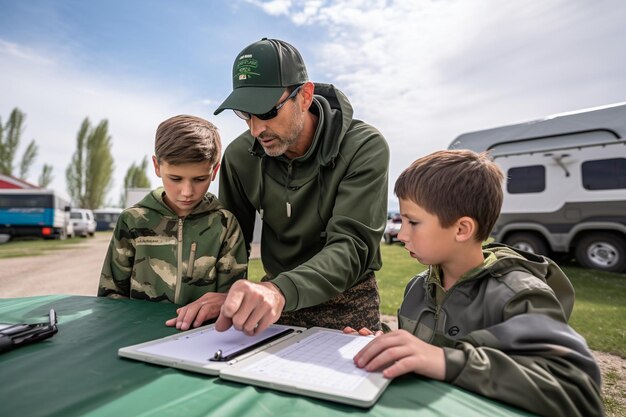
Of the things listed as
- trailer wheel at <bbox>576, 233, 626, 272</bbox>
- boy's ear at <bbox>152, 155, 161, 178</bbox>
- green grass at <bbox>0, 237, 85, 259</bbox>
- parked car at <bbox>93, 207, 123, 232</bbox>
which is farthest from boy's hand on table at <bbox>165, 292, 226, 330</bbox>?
parked car at <bbox>93, 207, 123, 232</bbox>

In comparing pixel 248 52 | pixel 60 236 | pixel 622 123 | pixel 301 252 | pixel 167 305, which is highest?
pixel 622 123

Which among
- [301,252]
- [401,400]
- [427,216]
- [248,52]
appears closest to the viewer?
[401,400]

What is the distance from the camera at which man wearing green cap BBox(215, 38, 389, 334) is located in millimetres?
1691

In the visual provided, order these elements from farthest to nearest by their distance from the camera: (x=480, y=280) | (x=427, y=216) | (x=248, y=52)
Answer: (x=248, y=52) → (x=427, y=216) → (x=480, y=280)

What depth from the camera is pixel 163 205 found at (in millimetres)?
1972

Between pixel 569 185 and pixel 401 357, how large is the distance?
923cm

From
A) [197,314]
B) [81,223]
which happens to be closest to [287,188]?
[197,314]

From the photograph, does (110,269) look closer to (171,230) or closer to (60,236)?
(171,230)

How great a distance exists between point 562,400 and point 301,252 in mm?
1343

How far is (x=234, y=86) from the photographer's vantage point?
73.0 inches

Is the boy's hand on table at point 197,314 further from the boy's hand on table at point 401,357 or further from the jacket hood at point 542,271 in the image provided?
the jacket hood at point 542,271

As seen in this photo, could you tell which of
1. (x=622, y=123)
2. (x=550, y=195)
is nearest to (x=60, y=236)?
(x=550, y=195)

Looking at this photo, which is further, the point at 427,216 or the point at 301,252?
the point at 301,252

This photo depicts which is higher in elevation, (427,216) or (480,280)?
(427,216)
